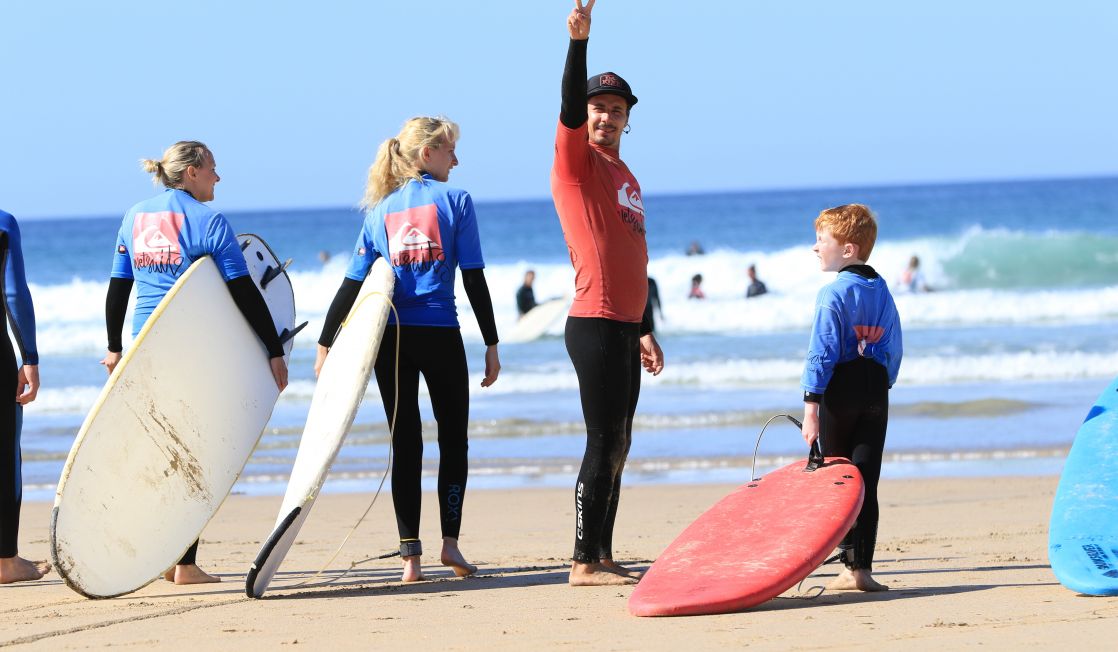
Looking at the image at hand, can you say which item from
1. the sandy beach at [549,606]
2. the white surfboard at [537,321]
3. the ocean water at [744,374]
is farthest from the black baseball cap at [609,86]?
the white surfboard at [537,321]

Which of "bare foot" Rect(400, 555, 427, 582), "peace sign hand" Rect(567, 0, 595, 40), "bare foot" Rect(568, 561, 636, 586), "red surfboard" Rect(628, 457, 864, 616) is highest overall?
"peace sign hand" Rect(567, 0, 595, 40)

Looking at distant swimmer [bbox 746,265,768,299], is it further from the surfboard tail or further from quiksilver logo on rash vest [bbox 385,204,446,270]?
the surfboard tail

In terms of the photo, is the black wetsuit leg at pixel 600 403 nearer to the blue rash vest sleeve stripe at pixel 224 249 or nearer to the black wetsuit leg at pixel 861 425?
the black wetsuit leg at pixel 861 425

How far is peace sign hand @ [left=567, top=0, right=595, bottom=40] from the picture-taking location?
12.3 ft

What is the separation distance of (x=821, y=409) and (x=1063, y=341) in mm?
11280

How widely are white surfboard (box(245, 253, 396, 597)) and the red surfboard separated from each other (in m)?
1.17

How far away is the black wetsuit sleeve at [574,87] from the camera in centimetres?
378

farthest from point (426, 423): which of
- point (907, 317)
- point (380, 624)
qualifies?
point (907, 317)

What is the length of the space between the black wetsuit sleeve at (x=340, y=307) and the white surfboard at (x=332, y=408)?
5cm

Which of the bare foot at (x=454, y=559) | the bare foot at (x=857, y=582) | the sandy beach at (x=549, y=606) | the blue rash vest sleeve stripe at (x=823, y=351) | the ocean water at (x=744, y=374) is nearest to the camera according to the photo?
the sandy beach at (x=549, y=606)

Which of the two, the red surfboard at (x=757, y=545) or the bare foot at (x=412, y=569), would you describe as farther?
the bare foot at (x=412, y=569)

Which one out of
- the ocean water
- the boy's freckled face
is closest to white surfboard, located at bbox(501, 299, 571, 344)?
the ocean water

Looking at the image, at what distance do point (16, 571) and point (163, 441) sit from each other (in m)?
0.95

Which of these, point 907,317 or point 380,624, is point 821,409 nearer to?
point 380,624
